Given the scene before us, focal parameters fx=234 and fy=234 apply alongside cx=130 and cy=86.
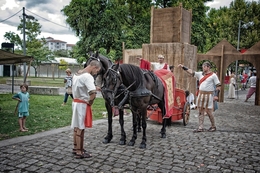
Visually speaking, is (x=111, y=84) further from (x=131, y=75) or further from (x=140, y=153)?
(x=140, y=153)

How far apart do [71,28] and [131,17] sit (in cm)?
690

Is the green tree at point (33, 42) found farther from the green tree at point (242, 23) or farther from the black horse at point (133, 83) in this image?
the black horse at point (133, 83)

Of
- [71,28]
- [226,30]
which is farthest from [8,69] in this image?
[226,30]

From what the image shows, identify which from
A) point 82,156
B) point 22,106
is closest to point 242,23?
point 22,106

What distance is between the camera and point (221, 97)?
15.0 metres

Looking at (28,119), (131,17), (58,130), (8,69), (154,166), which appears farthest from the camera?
(8,69)

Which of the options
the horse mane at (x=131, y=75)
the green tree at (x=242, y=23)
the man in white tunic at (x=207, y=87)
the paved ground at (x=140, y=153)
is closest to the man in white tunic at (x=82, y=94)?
the paved ground at (x=140, y=153)

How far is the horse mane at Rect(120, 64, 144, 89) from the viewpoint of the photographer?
16.7 feet

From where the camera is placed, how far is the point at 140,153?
4.86 metres

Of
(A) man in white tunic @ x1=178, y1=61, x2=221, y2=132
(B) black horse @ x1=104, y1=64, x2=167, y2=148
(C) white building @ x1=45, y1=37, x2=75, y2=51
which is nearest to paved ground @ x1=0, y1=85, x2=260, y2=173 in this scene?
(B) black horse @ x1=104, y1=64, x2=167, y2=148

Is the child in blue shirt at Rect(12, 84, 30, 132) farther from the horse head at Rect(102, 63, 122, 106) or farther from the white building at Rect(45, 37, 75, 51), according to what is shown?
the white building at Rect(45, 37, 75, 51)

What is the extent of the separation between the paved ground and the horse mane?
1470 mm

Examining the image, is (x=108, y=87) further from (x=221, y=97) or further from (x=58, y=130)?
(x=221, y=97)

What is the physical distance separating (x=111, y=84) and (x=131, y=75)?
698 mm
